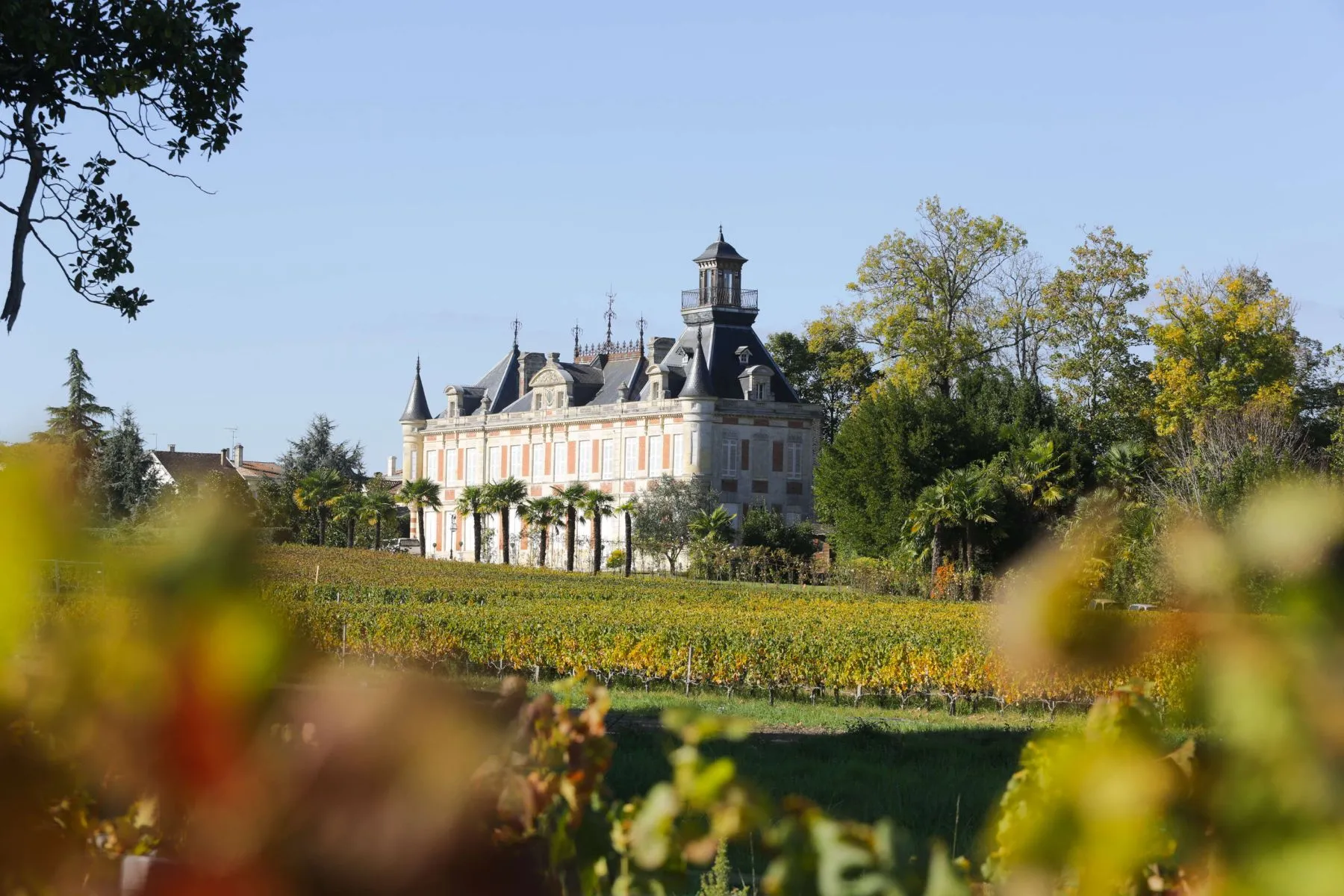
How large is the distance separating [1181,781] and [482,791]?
631 mm

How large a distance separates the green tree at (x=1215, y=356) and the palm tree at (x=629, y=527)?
1748cm

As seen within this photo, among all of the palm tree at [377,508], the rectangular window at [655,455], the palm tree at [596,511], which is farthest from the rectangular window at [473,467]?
the palm tree at [596,511]

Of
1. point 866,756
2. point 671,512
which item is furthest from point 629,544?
point 866,756

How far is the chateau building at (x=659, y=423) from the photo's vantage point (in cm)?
5778

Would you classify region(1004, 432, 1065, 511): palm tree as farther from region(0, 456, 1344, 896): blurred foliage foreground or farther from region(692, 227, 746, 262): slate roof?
region(0, 456, 1344, 896): blurred foliage foreground

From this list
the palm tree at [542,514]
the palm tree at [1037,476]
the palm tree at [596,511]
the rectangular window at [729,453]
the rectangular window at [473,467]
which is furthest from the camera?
the rectangular window at [473,467]

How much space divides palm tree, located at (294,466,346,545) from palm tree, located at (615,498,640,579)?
12848mm

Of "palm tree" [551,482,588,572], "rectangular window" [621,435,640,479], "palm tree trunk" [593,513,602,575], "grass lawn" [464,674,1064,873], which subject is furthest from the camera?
"rectangular window" [621,435,640,479]

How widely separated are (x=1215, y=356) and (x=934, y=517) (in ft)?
33.2

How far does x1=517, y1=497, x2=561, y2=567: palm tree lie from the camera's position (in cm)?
5372

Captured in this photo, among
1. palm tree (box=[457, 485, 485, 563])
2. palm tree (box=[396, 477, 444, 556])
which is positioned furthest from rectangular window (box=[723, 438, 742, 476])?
palm tree (box=[396, 477, 444, 556])

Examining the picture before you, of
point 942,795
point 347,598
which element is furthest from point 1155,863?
point 347,598

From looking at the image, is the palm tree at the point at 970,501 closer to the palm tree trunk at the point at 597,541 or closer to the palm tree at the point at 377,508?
the palm tree trunk at the point at 597,541

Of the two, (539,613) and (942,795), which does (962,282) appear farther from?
(942,795)
